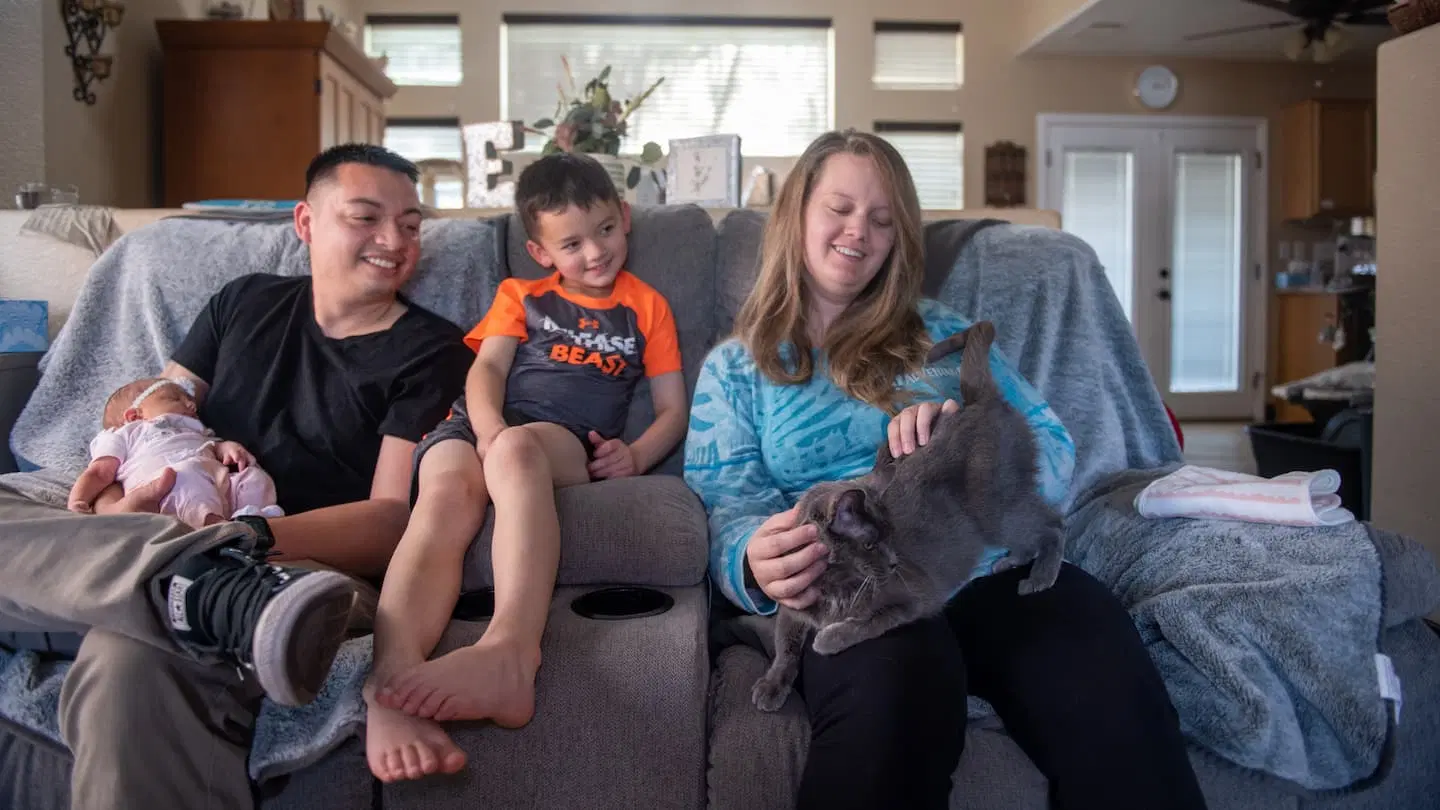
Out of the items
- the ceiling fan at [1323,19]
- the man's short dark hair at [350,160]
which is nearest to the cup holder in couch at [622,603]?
the man's short dark hair at [350,160]

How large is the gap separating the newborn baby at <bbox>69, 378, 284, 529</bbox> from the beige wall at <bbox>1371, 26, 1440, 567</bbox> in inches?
103

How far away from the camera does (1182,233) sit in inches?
296

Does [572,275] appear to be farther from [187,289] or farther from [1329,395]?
[1329,395]

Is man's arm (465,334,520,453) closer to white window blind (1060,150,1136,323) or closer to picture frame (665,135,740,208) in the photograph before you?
picture frame (665,135,740,208)

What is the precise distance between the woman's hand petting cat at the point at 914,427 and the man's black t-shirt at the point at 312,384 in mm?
768

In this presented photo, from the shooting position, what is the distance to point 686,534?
140 cm

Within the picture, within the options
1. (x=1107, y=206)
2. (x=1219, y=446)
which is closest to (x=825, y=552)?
(x=1219, y=446)

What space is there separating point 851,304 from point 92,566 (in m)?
1.05

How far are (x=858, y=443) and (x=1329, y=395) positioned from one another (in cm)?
323

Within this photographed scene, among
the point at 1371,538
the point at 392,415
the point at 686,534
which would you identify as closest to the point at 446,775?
the point at 686,534

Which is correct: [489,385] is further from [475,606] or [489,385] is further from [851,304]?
[851,304]

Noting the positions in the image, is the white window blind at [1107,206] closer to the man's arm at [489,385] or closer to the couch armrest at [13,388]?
the man's arm at [489,385]

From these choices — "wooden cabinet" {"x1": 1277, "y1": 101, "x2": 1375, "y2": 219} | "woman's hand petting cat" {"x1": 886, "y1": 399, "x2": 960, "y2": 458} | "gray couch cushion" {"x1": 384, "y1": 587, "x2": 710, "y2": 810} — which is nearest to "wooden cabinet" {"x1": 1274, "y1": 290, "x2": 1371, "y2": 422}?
"wooden cabinet" {"x1": 1277, "y1": 101, "x2": 1375, "y2": 219}

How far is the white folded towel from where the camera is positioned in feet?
4.17
